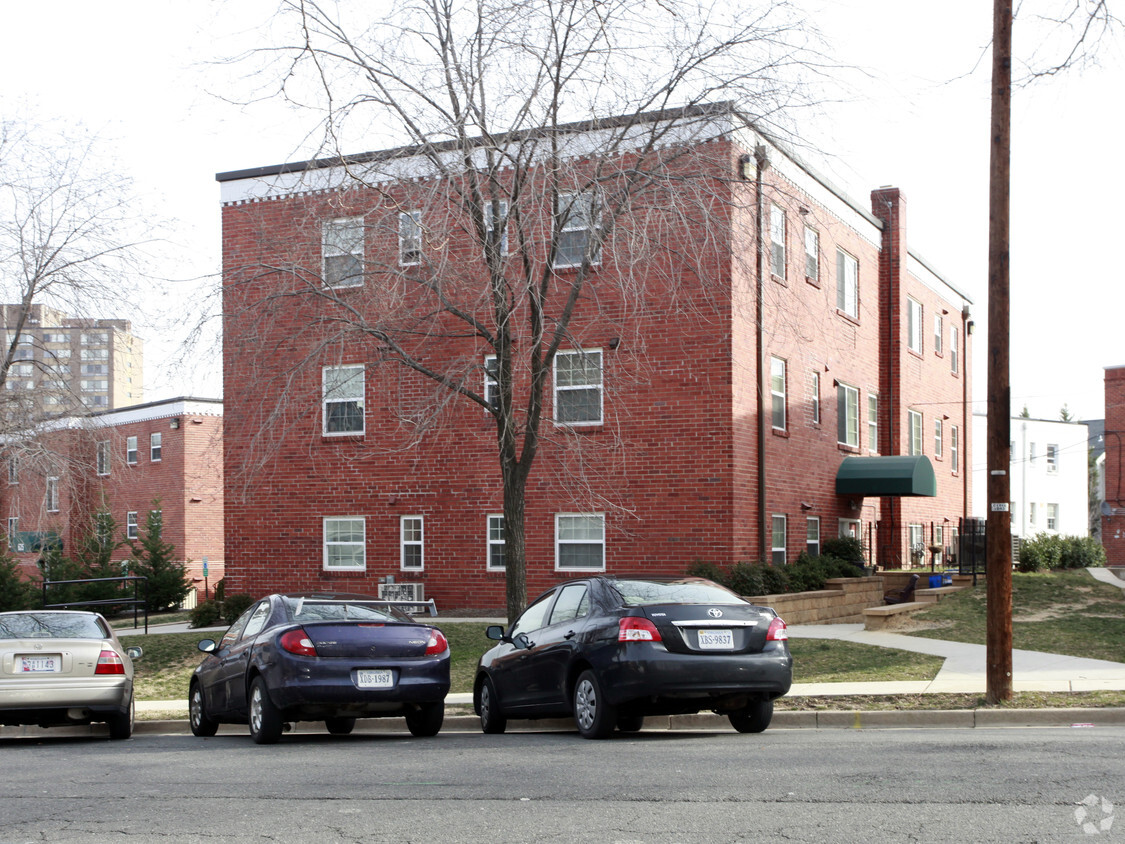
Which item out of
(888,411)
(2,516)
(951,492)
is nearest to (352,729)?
(888,411)

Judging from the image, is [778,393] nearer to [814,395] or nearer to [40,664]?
[814,395]

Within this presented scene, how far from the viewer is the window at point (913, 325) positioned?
34219mm

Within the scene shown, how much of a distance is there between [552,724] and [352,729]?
7.18 feet

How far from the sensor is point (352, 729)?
13.7m

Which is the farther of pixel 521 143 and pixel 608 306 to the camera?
pixel 608 306

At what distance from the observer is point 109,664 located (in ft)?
43.2

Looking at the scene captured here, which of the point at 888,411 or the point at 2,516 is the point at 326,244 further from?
the point at 2,516

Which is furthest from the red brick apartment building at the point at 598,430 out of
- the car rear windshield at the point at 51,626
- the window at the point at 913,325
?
the car rear windshield at the point at 51,626

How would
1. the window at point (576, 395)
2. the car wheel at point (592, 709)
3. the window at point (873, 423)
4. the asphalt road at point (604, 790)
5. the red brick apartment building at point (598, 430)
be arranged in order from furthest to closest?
the window at point (873, 423)
the window at point (576, 395)
the red brick apartment building at point (598, 430)
the car wheel at point (592, 709)
the asphalt road at point (604, 790)

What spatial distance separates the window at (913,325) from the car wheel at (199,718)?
24.5m

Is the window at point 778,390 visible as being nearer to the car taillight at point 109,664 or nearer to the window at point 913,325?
the window at point 913,325

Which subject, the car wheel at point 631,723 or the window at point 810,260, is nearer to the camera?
the car wheel at point 631,723

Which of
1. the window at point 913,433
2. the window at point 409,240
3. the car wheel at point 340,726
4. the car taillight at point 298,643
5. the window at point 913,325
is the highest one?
the window at point 913,325

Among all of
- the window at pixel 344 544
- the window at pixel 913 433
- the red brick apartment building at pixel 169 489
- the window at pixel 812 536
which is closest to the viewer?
the window at pixel 344 544
